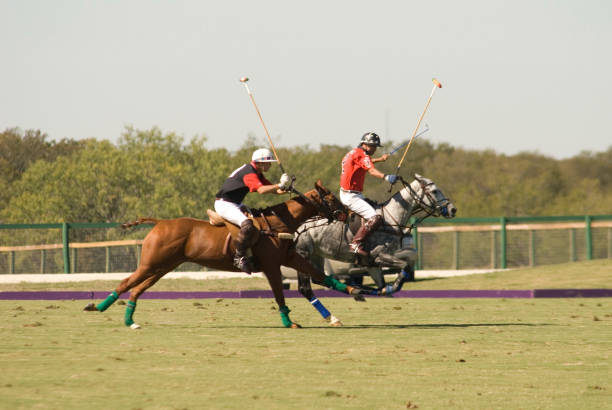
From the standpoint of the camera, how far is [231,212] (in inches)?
541

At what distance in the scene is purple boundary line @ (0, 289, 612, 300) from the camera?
20.6 m

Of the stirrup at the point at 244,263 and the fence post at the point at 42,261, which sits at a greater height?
the stirrup at the point at 244,263

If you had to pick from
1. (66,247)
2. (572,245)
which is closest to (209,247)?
(66,247)

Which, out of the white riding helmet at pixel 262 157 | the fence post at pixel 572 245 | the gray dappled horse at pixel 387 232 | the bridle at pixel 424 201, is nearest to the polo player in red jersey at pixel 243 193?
the white riding helmet at pixel 262 157

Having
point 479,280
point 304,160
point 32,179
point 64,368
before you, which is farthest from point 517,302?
point 304,160

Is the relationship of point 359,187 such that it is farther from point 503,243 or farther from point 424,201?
point 503,243

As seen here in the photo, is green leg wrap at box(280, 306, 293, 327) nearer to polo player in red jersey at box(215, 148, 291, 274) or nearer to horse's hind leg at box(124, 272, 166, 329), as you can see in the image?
polo player in red jersey at box(215, 148, 291, 274)

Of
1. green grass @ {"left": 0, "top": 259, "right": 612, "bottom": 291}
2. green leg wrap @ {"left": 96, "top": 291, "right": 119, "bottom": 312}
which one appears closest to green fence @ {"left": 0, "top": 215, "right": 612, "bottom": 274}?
green grass @ {"left": 0, "top": 259, "right": 612, "bottom": 291}

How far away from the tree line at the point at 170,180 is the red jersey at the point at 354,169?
99.6ft

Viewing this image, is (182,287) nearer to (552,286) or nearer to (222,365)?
(552,286)

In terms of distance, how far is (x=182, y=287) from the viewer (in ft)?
77.5

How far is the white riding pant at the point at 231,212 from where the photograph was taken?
1365cm

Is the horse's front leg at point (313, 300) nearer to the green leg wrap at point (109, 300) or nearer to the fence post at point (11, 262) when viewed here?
the green leg wrap at point (109, 300)

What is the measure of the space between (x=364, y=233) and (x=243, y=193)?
9.83ft
